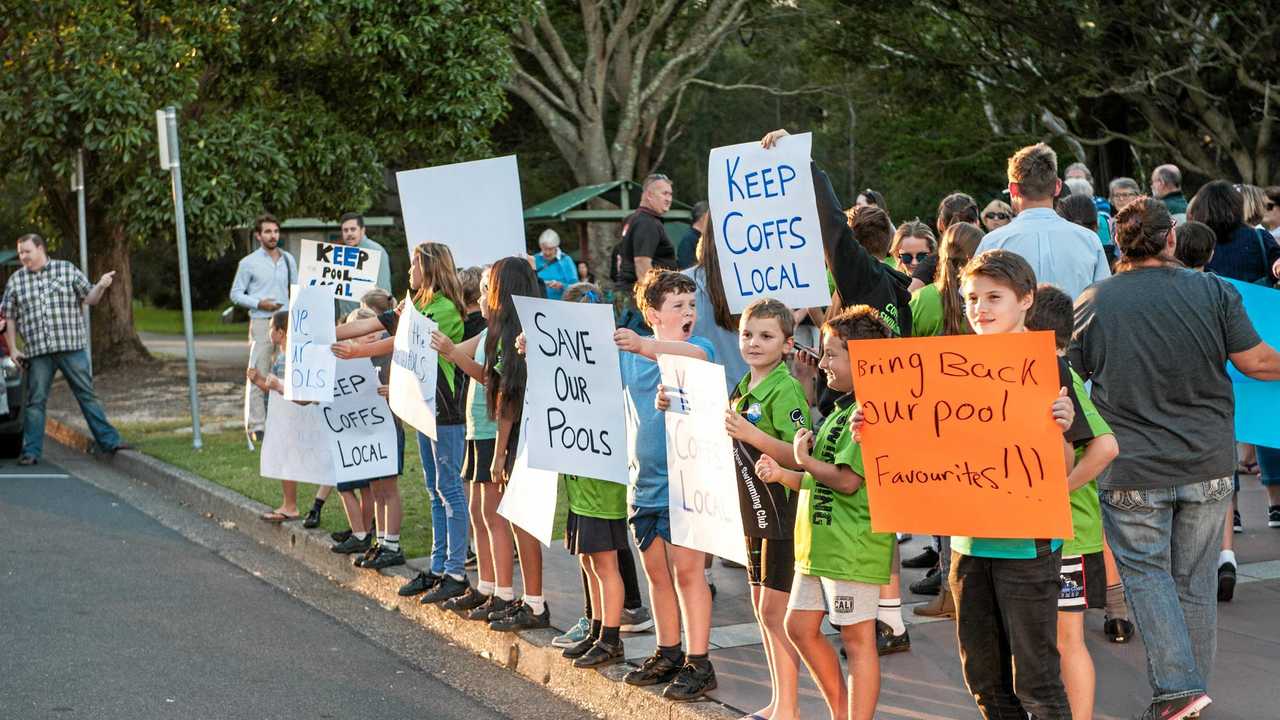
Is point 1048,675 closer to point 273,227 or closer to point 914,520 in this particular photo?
point 914,520

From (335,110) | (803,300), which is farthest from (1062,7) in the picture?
(803,300)

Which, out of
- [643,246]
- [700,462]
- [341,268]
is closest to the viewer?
[700,462]

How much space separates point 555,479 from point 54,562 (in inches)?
172

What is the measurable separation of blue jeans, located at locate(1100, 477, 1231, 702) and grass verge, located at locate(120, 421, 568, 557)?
447cm

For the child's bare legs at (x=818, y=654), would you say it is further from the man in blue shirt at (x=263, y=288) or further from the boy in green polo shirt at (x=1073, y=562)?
the man in blue shirt at (x=263, y=288)

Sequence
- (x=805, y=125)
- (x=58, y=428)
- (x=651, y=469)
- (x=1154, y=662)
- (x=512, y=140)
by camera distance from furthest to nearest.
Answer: (x=805, y=125) < (x=512, y=140) < (x=58, y=428) < (x=651, y=469) < (x=1154, y=662)

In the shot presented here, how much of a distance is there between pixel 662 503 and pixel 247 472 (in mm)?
6964

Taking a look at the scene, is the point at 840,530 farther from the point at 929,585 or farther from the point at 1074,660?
the point at 929,585

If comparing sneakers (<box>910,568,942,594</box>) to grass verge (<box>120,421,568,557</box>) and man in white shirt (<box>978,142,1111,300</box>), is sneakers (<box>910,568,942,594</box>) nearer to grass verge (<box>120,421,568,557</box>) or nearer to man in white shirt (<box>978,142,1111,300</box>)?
man in white shirt (<box>978,142,1111,300</box>)

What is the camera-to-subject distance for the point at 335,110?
20406 millimetres

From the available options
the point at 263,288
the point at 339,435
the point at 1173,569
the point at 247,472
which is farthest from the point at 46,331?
the point at 1173,569

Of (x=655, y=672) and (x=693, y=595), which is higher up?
(x=693, y=595)

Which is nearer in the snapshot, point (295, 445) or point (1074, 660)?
point (1074, 660)

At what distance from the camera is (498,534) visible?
6875 mm
